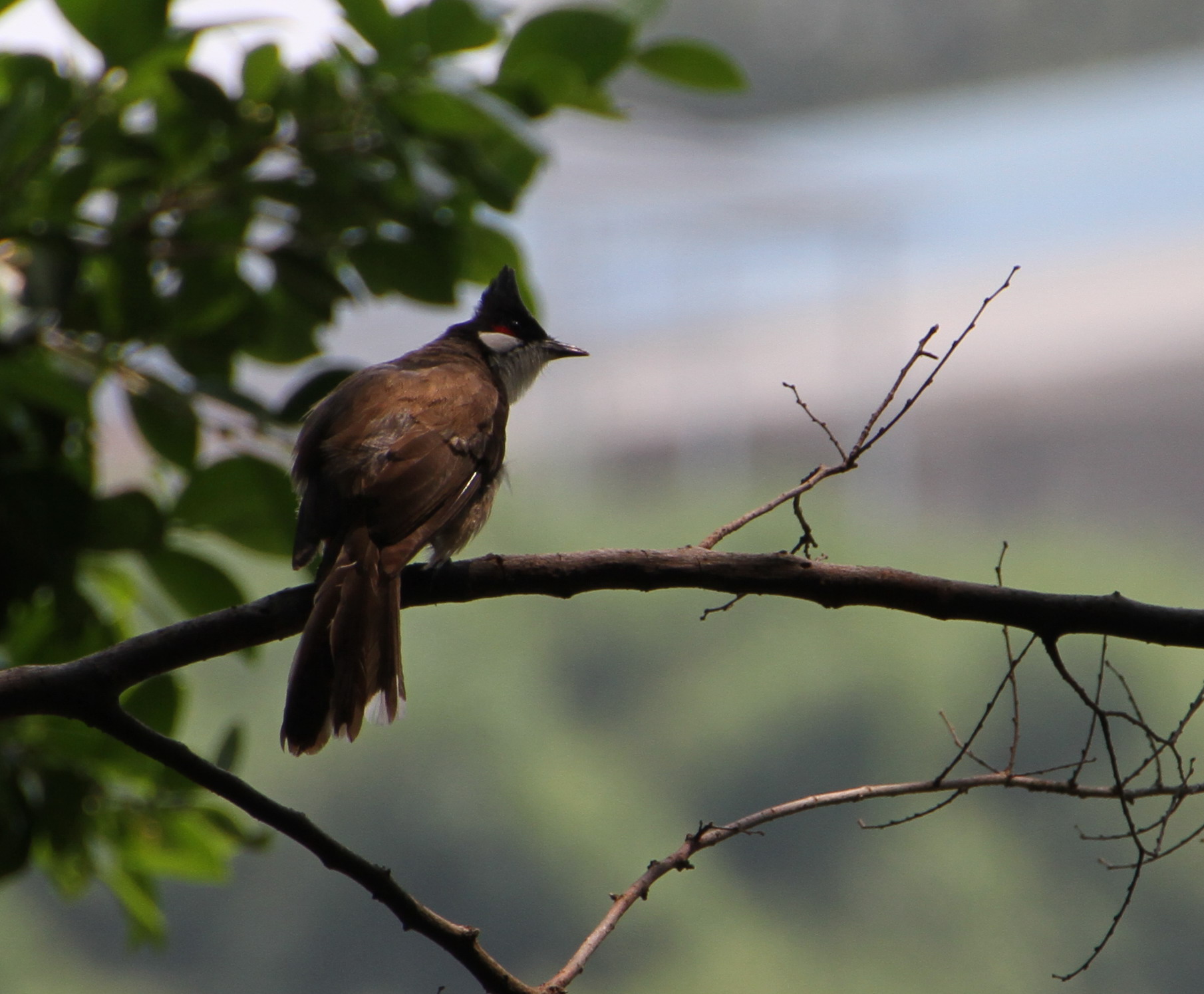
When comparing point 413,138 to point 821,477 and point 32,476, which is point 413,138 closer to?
point 32,476

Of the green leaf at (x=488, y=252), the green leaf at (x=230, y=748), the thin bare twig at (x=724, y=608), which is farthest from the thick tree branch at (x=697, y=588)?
the green leaf at (x=488, y=252)

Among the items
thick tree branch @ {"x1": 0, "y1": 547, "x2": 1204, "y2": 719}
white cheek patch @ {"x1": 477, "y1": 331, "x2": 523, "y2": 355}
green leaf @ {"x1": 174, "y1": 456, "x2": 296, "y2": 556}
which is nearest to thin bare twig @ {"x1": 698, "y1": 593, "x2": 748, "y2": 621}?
thick tree branch @ {"x1": 0, "y1": 547, "x2": 1204, "y2": 719}

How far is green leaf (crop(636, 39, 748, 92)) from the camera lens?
1864 mm

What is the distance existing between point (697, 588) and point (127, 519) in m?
0.96

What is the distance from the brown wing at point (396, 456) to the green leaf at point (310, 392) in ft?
0.07

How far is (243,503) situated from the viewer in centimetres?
176

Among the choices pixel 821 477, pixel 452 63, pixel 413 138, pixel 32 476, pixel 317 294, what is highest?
pixel 452 63

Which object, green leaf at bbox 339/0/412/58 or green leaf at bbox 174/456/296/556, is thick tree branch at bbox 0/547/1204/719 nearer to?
green leaf at bbox 174/456/296/556

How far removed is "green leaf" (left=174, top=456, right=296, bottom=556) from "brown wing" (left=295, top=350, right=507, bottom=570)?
0.04 m

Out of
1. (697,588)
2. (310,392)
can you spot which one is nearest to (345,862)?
(697,588)

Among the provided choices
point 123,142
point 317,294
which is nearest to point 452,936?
point 317,294

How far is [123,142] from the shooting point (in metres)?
1.82

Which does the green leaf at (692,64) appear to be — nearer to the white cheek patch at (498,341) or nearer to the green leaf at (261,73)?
the green leaf at (261,73)

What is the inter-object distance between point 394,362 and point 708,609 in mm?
982
